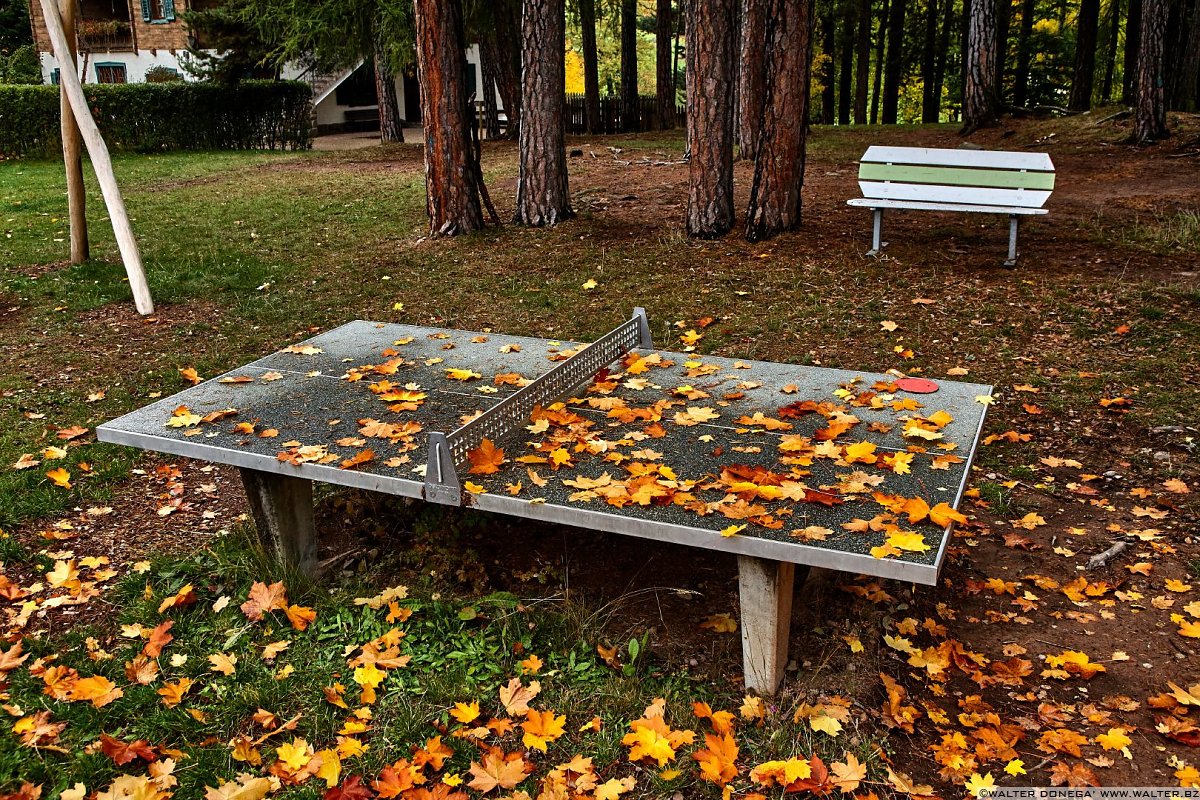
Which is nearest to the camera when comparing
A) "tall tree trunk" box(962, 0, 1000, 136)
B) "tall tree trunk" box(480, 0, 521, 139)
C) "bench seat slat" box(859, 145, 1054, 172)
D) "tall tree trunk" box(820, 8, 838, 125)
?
"bench seat slat" box(859, 145, 1054, 172)

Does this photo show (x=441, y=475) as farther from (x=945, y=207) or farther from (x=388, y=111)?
(x=388, y=111)

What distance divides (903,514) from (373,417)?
218cm

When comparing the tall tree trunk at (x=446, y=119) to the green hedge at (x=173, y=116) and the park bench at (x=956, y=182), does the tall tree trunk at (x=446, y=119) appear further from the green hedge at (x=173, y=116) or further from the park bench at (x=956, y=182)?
the green hedge at (x=173, y=116)

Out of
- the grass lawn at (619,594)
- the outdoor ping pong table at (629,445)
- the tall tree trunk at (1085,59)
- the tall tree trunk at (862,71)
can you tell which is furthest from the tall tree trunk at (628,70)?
the outdoor ping pong table at (629,445)

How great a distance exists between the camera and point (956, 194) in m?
8.59

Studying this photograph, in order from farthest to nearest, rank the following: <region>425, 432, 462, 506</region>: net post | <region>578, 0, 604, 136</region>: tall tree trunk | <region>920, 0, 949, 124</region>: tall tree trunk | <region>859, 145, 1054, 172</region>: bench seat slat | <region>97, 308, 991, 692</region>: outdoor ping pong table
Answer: <region>920, 0, 949, 124</region>: tall tree trunk → <region>578, 0, 604, 136</region>: tall tree trunk → <region>859, 145, 1054, 172</region>: bench seat slat → <region>425, 432, 462, 506</region>: net post → <region>97, 308, 991, 692</region>: outdoor ping pong table

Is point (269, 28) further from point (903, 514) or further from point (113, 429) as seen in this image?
point (903, 514)

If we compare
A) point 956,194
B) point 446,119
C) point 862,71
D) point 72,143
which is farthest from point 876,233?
A: point 862,71

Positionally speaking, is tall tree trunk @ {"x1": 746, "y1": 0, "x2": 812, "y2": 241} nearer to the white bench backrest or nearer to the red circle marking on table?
the white bench backrest

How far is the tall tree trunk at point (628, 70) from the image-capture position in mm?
23042

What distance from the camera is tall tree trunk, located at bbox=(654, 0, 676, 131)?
21484 mm

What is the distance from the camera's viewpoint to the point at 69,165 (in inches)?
338

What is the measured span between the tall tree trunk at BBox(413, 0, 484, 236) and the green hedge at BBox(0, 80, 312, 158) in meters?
14.2

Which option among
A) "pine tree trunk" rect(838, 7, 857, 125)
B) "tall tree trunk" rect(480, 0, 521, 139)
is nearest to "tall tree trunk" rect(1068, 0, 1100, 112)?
"pine tree trunk" rect(838, 7, 857, 125)
